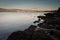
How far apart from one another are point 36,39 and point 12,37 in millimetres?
3958

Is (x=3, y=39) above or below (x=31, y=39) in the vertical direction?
below

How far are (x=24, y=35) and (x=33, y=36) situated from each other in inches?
58.8

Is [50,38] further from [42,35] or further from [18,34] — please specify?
[18,34]

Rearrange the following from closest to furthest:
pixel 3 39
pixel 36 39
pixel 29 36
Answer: pixel 36 39 → pixel 29 36 → pixel 3 39

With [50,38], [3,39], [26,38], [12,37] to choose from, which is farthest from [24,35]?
[3,39]

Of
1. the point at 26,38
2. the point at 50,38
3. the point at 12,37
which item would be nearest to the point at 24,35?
the point at 26,38

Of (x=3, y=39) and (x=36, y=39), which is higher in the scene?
(x=36, y=39)

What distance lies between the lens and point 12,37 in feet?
63.7

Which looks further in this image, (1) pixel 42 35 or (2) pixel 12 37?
(2) pixel 12 37

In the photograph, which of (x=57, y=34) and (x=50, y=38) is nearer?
(x=50, y=38)

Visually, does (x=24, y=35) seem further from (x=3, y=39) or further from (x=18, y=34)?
(x=3, y=39)

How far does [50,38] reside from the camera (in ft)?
56.3

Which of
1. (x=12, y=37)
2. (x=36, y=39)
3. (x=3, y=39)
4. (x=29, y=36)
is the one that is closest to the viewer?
(x=36, y=39)

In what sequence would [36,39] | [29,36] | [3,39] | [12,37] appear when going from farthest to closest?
1. [3,39]
2. [12,37]
3. [29,36]
4. [36,39]
